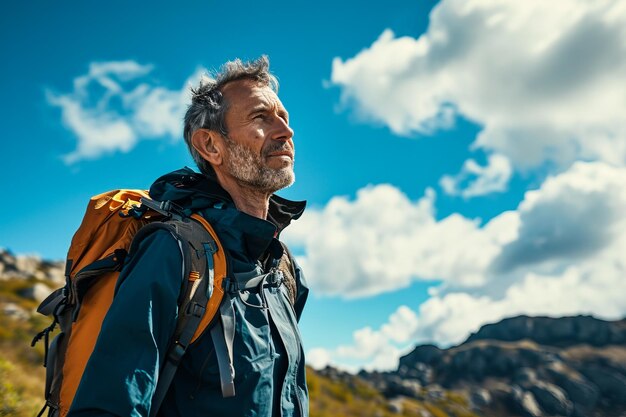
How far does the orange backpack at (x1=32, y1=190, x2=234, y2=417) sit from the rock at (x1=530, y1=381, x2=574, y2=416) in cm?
11566

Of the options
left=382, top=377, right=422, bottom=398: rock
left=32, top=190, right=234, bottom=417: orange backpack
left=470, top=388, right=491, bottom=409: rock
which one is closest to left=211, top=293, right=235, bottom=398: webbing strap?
left=32, top=190, right=234, bottom=417: orange backpack

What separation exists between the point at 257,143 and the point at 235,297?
126cm

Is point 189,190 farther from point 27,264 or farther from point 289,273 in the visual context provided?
point 27,264

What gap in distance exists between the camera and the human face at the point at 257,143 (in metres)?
3.25

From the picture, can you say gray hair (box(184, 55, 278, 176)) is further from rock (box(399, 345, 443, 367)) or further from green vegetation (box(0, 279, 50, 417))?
rock (box(399, 345, 443, 367))

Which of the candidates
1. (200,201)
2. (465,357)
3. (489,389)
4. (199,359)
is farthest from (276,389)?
(465,357)

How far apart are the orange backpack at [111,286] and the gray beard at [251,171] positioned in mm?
643

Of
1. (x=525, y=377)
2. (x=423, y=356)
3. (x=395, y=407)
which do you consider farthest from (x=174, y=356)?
(x=423, y=356)

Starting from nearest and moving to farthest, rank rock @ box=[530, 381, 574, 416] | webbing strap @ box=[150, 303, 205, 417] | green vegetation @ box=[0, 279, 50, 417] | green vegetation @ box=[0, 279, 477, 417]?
1. webbing strap @ box=[150, 303, 205, 417]
2. green vegetation @ box=[0, 279, 50, 417]
3. green vegetation @ box=[0, 279, 477, 417]
4. rock @ box=[530, 381, 574, 416]

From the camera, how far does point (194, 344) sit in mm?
2252

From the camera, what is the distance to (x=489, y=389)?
10750cm

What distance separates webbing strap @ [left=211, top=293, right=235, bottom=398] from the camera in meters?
2.18

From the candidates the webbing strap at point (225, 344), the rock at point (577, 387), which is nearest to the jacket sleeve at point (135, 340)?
the webbing strap at point (225, 344)

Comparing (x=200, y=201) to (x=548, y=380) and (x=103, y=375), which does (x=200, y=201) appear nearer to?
(x=103, y=375)
